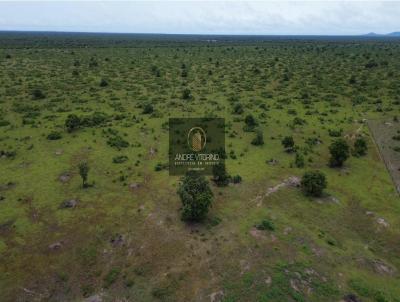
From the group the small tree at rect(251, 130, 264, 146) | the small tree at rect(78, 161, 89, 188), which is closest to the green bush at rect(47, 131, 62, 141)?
the small tree at rect(78, 161, 89, 188)

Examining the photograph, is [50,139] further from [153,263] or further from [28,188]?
[153,263]

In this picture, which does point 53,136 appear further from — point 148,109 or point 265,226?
point 265,226

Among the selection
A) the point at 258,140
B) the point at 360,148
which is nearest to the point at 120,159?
the point at 258,140

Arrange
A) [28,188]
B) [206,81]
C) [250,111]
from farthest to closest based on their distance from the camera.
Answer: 1. [206,81]
2. [250,111]
3. [28,188]

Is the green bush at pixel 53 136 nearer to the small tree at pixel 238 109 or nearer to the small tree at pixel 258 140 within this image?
the small tree at pixel 258 140

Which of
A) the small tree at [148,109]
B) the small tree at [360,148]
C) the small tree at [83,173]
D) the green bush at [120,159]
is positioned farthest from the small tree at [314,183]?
the small tree at [148,109]

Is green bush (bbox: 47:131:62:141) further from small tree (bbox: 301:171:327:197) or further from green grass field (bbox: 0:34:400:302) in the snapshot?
small tree (bbox: 301:171:327:197)

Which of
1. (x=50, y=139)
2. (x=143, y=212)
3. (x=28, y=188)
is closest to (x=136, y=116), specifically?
(x=50, y=139)
